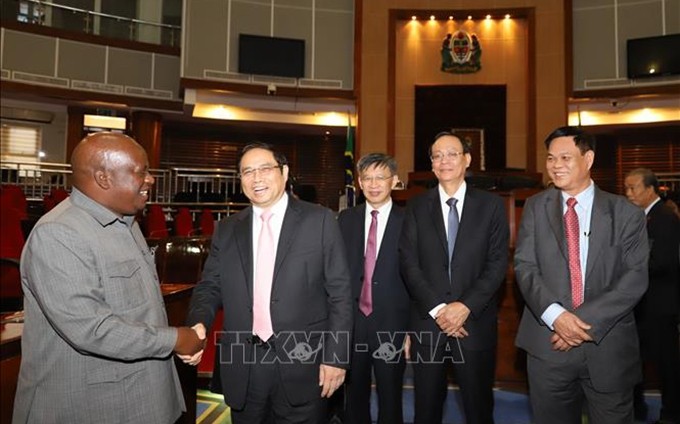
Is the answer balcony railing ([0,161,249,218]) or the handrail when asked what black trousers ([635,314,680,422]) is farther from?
the handrail

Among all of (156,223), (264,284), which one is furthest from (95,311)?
(156,223)

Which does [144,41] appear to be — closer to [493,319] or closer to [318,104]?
[318,104]

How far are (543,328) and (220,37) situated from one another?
9904 mm

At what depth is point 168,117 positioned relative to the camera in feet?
39.2

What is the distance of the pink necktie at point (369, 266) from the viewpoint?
2469mm

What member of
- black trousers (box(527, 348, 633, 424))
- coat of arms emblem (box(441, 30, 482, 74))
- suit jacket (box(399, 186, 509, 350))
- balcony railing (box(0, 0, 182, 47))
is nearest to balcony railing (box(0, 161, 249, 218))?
balcony railing (box(0, 0, 182, 47))

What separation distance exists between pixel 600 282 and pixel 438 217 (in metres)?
0.73

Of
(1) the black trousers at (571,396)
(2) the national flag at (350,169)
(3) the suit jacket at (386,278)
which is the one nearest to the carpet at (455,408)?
(3) the suit jacket at (386,278)

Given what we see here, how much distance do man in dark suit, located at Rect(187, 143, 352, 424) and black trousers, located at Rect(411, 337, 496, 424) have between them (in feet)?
1.91

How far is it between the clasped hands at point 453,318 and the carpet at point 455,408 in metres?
1.09

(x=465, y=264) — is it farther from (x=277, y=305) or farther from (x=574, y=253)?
(x=277, y=305)

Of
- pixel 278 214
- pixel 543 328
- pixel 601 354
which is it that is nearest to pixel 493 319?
pixel 543 328

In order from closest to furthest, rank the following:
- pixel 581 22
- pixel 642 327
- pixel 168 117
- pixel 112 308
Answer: pixel 112 308, pixel 642 327, pixel 581 22, pixel 168 117

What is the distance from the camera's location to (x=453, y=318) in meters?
2.17
